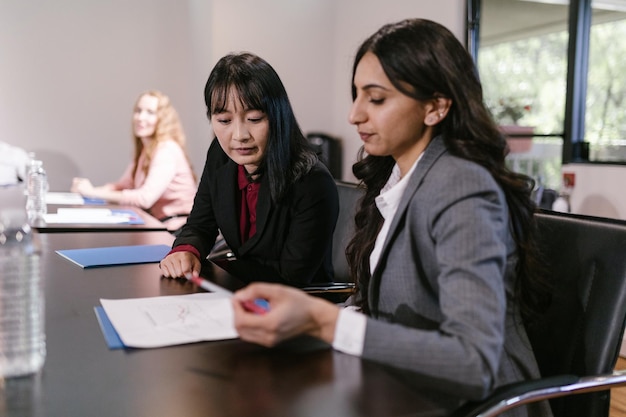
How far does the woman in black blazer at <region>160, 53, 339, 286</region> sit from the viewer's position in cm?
173

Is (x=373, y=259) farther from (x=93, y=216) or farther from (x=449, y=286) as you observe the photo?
(x=93, y=216)

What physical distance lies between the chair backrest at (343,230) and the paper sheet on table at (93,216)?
88 centimetres

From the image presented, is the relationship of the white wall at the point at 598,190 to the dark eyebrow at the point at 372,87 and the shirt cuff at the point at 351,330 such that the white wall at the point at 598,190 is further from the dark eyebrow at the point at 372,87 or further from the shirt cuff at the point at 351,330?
the shirt cuff at the point at 351,330

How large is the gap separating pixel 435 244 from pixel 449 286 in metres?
0.12

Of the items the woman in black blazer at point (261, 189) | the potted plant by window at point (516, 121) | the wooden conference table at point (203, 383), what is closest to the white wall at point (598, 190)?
the potted plant by window at point (516, 121)

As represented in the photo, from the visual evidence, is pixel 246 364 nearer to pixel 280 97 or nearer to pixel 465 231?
pixel 465 231

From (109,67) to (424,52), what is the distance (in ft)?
15.4

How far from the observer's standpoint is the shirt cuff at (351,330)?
93cm

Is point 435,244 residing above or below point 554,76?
below

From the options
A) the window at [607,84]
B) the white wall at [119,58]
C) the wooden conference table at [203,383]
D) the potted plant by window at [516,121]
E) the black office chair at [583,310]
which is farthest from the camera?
the white wall at [119,58]

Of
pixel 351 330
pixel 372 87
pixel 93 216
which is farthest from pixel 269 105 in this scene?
pixel 93 216

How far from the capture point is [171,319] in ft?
3.72

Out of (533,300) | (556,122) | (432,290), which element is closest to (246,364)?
(432,290)

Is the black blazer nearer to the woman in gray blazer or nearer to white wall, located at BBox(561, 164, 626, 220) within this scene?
the woman in gray blazer
